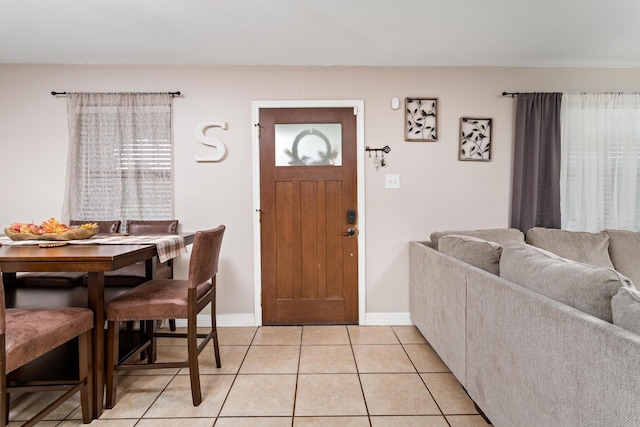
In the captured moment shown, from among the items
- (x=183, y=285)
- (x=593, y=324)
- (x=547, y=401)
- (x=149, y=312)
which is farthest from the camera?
(x=183, y=285)

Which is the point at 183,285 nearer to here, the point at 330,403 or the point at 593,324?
the point at 330,403

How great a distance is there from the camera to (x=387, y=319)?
9.67 feet

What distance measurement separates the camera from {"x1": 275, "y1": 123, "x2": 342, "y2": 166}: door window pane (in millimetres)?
2900

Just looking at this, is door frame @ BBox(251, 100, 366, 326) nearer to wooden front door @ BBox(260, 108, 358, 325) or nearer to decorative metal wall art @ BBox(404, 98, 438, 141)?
wooden front door @ BBox(260, 108, 358, 325)

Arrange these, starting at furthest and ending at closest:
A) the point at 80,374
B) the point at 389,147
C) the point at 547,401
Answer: the point at 389,147
the point at 80,374
the point at 547,401

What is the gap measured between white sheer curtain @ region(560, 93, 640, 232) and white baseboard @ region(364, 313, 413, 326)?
1.76 m

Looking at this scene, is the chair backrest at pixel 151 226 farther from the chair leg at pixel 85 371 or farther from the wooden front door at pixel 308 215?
the chair leg at pixel 85 371

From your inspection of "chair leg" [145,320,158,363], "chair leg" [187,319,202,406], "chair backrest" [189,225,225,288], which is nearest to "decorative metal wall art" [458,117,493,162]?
"chair backrest" [189,225,225,288]

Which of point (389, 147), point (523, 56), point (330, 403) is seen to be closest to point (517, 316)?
point (330, 403)

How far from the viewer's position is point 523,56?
275 centimetres

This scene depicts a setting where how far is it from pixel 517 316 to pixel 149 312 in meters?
1.78

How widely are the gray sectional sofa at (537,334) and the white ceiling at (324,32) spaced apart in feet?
5.19

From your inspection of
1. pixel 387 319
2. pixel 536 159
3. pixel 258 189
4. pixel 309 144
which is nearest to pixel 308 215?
pixel 258 189

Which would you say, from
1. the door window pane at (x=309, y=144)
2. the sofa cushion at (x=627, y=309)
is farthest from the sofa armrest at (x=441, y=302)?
the door window pane at (x=309, y=144)
